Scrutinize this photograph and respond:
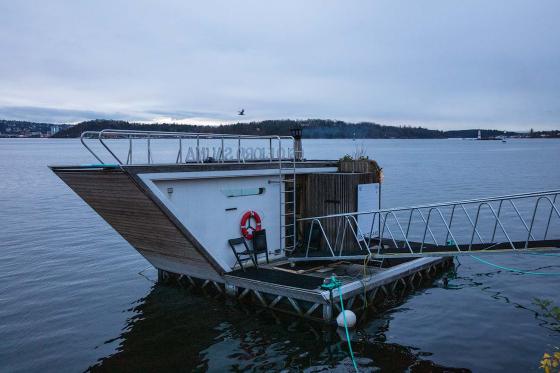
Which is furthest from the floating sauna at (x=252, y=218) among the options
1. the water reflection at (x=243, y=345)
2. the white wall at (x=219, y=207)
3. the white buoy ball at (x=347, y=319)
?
the water reflection at (x=243, y=345)

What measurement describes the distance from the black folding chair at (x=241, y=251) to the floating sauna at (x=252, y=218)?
0.04m

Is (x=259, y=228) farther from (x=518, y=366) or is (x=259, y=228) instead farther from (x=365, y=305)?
(x=518, y=366)

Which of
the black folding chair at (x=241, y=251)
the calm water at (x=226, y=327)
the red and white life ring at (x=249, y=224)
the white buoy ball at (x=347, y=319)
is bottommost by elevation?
the calm water at (x=226, y=327)

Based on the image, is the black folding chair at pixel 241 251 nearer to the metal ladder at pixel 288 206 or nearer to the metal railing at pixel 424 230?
the metal ladder at pixel 288 206

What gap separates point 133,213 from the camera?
42.5 ft

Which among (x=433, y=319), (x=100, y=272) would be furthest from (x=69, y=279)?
(x=433, y=319)

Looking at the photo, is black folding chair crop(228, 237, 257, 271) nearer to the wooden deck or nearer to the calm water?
the wooden deck

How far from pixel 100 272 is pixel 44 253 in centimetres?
474

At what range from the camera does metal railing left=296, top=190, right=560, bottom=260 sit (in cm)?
1142

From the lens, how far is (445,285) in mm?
16547

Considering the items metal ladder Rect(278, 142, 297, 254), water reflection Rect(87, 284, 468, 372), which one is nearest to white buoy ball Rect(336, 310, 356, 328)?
water reflection Rect(87, 284, 468, 372)

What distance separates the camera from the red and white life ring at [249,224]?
14.5m

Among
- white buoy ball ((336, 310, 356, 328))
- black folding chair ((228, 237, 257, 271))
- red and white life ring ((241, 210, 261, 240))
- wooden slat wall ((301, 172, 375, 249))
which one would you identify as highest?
wooden slat wall ((301, 172, 375, 249))

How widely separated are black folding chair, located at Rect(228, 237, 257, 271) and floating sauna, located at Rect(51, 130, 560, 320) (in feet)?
0.14
